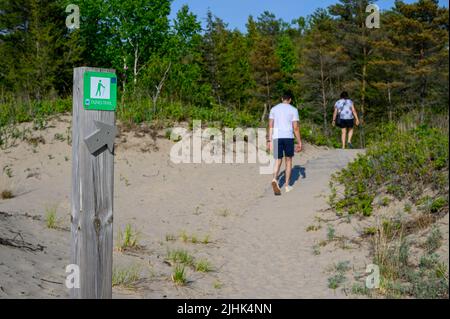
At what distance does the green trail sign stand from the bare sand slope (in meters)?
2.25

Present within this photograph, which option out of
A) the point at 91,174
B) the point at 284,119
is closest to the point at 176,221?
the point at 284,119

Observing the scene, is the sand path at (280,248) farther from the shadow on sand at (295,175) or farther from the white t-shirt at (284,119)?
the white t-shirt at (284,119)

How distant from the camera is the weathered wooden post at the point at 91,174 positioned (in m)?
4.00

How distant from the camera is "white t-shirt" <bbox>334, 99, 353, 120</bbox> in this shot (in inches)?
582

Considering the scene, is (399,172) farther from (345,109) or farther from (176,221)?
(345,109)

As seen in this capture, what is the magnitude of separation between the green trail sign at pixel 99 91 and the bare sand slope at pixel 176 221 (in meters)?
2.25

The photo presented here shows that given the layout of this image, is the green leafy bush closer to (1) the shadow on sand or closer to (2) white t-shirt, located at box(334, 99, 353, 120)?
(1) the shadow on sand

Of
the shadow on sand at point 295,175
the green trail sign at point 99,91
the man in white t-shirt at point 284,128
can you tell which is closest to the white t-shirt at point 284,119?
the man in white t-shirt at point 284,128

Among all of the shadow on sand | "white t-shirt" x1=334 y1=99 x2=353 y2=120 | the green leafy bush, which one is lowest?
the shadow on sand

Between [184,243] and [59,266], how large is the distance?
105 inches

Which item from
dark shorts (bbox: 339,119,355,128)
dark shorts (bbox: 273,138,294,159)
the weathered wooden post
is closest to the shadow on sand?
dark shorts (bbox: 273,138,294,159)

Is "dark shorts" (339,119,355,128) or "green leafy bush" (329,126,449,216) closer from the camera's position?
"green leafy bush" (329,126,449,216)

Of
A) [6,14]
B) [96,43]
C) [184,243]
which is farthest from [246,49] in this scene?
[184,243]

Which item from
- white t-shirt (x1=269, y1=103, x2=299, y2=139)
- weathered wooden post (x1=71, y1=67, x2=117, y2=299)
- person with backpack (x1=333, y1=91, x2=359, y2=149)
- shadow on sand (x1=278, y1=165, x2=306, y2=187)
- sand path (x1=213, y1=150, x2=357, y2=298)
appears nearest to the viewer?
weathered wooden post (x1=71, y1=67, x2=117, y2=299)
